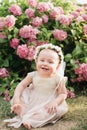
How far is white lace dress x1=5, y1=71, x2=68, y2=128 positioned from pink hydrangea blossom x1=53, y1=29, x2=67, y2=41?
121cm

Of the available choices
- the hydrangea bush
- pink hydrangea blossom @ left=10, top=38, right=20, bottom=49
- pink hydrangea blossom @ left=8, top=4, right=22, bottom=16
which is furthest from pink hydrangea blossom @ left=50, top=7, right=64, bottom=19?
pink hydrangea blossom @ left=10, top=38, right=20, bottom=49

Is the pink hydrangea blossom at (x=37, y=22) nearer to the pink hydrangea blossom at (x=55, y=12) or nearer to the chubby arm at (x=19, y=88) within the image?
the pink hydrangea blossom at (x=55, y=12)

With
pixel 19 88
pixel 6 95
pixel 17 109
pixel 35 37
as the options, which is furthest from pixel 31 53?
pixel 17 109

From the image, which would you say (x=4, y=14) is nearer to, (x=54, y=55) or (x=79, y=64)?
(x=79, y=64)

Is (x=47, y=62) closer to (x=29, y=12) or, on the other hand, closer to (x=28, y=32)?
(x=28, y=32)

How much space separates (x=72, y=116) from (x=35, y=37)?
1.46 meters

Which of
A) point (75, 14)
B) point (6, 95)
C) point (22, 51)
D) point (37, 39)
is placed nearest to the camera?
point (6, 95)

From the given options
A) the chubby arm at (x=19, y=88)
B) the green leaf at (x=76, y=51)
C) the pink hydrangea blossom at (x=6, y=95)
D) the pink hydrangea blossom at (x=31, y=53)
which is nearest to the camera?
the chubby arm at (x=19, y=88)

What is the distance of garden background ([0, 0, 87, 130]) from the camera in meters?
6.08

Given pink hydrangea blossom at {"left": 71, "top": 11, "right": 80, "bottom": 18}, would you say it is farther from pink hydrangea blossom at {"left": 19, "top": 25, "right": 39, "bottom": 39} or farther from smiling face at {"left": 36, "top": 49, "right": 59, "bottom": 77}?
smiling face at {"left": 36, "top": 49, "right": 59, "bottom": 77}

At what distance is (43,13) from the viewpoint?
6.62 meters

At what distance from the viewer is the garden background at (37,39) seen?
20.0 feet

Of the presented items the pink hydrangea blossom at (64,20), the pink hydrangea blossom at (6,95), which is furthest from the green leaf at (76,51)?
the pink hydrangea blossom at (6,95)

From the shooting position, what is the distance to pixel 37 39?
6.26m
